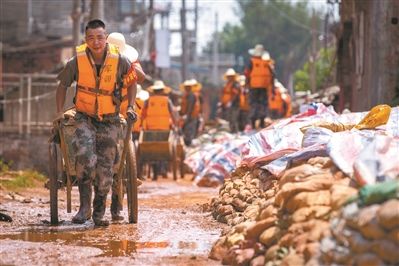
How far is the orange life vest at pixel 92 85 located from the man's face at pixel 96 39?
0.11 metres

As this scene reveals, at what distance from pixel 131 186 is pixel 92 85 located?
3.41 ft

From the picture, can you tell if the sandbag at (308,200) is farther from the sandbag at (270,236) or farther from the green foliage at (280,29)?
the green foliage at (280,29)

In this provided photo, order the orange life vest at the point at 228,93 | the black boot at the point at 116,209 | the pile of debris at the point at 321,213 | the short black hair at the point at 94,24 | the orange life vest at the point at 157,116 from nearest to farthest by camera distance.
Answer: the pile of debris at the point at 321,213
the short black hair at the point at 94,24
the black boot at the point at 116,209
the orange life vest at the point at 157,116
the orange life vest at the point at 228,93

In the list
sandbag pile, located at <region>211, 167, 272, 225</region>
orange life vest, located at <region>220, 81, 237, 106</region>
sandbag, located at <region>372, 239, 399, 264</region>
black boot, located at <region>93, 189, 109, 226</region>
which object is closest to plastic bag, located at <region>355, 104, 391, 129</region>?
sandbag pile, located at <region>211, 167, 272, 225</region>

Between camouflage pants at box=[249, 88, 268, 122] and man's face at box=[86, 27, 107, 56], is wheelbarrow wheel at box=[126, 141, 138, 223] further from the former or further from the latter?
camouflage pants at box=[249, 88, 268, 122]

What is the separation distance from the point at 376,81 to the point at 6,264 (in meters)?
10.2

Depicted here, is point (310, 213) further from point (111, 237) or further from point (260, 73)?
point (260, 73)

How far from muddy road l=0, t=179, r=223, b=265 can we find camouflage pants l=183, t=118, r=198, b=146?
577 inches

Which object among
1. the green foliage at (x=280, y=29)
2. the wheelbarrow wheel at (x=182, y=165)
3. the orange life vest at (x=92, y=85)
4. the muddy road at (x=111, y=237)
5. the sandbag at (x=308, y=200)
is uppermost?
the green foliage at (x=280, y=29)

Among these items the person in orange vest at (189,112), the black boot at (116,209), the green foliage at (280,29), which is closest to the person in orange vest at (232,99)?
the person in orange vest at (189,112)

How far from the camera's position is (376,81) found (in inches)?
620

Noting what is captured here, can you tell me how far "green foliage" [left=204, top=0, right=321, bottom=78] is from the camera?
7000 cm

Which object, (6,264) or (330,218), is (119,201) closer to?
(6,264)

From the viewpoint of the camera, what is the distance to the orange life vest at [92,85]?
30.3 ft
